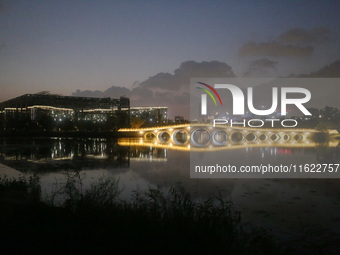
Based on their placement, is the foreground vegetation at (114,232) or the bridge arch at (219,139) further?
the bridge arch at (219,139)

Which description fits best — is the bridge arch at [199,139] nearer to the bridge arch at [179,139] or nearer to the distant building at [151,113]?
the bridge arch at [179,139]

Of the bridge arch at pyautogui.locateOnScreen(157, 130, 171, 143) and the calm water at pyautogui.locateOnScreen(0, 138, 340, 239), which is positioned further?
the bridge arch at pyautogui.locateOnScreen(157, 130, 171, 143)

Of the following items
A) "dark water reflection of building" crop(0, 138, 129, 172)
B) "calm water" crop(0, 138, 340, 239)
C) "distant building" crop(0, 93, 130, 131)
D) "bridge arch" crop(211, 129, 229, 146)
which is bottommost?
"calm water" crop(0, 138, 340, 239)

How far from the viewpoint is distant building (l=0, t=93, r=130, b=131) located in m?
92.0

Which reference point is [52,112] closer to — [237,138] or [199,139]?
[199,139]

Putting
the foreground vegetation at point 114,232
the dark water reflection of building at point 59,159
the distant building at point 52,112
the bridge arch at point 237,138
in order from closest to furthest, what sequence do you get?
1. the foreground vegetation at point 114,232
2. the dark water reflection of building at point 59,159
3. the bridge arch at point 237,138
4. the distant building at point 52,112

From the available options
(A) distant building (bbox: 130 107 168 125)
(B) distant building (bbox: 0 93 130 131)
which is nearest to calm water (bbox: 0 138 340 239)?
(B) distant building (bbox: 0 93 130 131)

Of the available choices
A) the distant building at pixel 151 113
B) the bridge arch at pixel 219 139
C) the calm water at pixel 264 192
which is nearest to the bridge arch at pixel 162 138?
the bridge arch at pixel 219 139

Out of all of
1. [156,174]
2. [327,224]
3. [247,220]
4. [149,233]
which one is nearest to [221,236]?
[149,233]

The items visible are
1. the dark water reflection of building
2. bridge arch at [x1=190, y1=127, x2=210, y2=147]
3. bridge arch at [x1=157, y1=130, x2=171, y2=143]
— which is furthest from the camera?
bridge arch at [x1=157, y1=130, x2=171, y2=143]

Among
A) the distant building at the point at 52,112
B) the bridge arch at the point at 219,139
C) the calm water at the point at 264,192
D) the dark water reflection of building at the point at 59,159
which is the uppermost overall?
the distant building at the point at 52,112

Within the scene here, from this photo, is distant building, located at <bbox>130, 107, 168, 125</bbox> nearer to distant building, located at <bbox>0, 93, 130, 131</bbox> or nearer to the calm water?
distant building, located at <bbox>0, 93, 130, 131</bbox>

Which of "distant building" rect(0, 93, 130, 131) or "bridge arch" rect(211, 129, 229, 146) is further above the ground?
"distant building" rect(0, 93, 130, 131)

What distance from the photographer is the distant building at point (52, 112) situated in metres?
92.0
